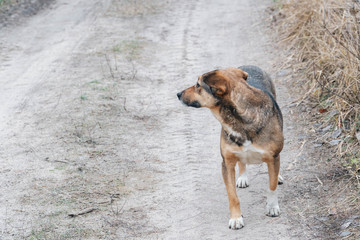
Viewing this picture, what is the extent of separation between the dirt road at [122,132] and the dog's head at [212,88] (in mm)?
1313

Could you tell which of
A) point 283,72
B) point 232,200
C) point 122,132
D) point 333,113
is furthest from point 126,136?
point 283,72

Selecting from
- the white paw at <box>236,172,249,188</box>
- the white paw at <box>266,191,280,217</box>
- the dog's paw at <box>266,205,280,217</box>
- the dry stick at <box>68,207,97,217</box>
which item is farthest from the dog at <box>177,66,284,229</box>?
the dry stick at <box>68,207,97,217</box>

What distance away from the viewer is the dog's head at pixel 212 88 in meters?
4.94

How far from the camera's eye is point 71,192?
19.7 ft

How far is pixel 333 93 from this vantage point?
670cm

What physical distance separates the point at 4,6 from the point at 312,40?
395 inches

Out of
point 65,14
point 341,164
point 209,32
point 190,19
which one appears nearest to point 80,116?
point 341,164

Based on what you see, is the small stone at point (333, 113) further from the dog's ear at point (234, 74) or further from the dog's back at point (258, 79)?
the dog's ear at point (234, 74)

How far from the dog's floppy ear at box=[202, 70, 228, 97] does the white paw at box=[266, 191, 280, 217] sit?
1283 millimetres

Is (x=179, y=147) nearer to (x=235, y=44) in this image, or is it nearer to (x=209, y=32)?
(x=235, y=44)

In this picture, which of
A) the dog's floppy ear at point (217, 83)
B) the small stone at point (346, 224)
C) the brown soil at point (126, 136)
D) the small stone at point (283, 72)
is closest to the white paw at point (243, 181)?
the brown soil at point (126, 136)

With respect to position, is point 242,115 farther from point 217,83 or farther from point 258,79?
point 258,79

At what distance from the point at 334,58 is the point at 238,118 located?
370 centimetres

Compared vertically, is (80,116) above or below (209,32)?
above
